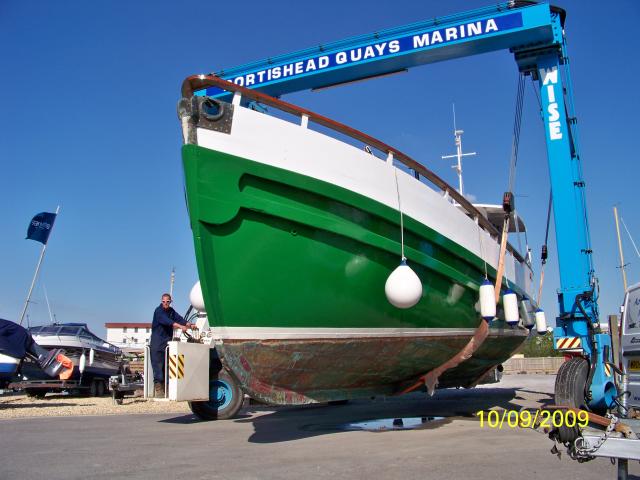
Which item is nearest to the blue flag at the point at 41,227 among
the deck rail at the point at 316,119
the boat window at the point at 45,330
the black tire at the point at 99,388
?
the boat window at the point at 45,330

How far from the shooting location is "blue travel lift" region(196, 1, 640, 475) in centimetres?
570

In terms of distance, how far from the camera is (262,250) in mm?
4258

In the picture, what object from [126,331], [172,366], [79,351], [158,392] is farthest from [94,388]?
[126,331]

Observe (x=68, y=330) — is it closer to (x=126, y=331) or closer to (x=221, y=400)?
(x=221, y=400)

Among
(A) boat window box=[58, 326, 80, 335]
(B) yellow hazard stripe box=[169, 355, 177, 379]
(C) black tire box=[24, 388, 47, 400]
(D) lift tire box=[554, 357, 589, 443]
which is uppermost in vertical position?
(A) boat window box=[58, 326, 80, 335]

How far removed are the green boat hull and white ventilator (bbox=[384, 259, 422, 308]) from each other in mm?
238

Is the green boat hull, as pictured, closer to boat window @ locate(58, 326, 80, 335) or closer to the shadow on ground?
the shadow on ground

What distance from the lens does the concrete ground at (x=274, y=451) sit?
339 centimetres

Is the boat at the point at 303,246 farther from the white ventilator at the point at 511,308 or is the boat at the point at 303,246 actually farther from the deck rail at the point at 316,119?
the white ventilator at the point at 511,308

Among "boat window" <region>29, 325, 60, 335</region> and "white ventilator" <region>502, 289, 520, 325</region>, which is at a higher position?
"white ventilator" <region>502, 289, 520, 325</region>

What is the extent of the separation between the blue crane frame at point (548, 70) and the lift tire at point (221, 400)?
3.86 metres

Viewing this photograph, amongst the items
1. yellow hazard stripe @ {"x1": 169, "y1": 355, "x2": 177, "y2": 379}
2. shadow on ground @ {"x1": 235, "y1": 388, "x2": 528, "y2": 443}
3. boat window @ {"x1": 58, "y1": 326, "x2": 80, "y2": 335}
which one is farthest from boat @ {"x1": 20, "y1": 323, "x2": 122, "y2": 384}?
yellow hazard stripe @ {"x1": 169, "y1": 355, "x2": 177, "y2": 379}
